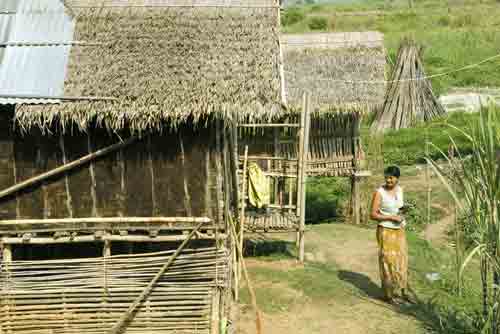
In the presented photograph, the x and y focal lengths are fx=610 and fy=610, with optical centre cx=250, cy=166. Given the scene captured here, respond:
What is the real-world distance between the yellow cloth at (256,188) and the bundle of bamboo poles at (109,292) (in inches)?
114

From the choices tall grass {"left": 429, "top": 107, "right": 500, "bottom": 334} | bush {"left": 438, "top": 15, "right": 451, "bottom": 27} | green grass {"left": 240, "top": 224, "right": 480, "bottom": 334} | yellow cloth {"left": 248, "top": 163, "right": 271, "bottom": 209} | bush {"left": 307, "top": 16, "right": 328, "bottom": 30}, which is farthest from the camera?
bush {"left": 438, "top": 15, "right": 451, "bottom": 27}

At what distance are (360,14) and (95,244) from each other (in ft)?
95.6

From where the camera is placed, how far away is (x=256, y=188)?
9703mm

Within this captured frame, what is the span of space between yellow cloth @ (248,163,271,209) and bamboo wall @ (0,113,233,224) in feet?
10.0

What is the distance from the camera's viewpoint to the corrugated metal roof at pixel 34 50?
21.1 ft

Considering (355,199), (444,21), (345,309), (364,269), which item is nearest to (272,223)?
(364,269)

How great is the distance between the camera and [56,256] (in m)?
7.64

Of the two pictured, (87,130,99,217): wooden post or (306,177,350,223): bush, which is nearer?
(87,130,99,217): wooden post

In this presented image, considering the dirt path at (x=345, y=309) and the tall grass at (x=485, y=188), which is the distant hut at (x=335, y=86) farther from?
the tall grass at (x=485, y=188)

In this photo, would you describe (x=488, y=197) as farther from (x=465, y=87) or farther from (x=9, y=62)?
(x=465, y=87)

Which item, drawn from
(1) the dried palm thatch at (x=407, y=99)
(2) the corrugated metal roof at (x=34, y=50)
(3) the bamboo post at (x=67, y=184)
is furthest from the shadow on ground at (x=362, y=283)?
(1) the dried palm thatch at (x=407, y=99)

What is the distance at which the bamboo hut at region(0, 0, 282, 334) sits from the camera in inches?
248

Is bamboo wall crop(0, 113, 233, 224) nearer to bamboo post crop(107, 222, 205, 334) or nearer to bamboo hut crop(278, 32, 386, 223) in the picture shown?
bamboo post crop(107, 222, 205, 334)

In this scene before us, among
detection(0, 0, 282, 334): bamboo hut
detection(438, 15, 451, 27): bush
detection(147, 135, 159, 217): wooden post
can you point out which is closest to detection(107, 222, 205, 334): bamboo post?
detection(0, 0, 282, 334): bamboo hut
